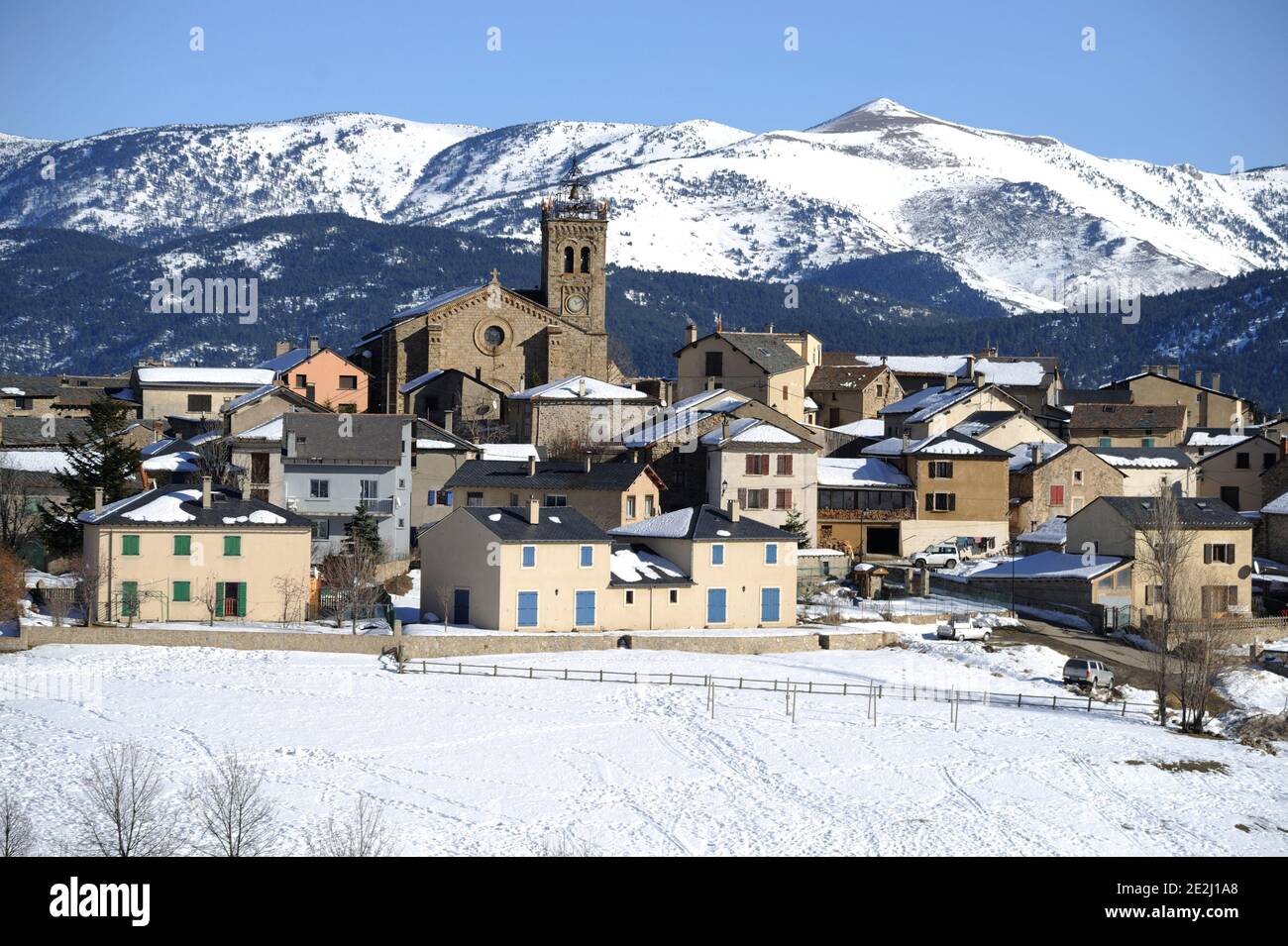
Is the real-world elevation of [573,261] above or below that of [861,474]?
above

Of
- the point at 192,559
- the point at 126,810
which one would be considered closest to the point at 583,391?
the point at 192,559

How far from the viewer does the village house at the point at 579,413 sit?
80562 mm

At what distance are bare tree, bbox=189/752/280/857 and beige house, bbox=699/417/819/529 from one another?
115 ft

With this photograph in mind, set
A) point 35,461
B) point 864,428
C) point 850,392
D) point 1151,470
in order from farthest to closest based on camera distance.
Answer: point 850,392
point 864,428
point 1151,470
point 35,461

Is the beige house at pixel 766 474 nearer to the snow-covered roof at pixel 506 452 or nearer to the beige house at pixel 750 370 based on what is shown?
the snow-covered roof at pixel 506 452

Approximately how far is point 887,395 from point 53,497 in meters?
52.9

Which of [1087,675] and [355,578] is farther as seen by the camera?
[355,578]

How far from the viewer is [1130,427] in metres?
98.7

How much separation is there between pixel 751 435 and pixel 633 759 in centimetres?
3204

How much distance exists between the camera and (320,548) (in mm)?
62531

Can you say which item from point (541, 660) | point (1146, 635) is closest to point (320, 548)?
point (541, 660)

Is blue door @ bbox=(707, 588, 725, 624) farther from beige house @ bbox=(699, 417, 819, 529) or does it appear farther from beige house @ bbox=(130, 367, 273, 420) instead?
beige house @ bbox=(130, 367, 273, 420)

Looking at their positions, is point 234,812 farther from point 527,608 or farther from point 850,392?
point 850,392

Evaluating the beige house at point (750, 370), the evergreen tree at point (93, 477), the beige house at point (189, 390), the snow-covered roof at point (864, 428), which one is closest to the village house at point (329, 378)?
the beige house at point (189, 390)
